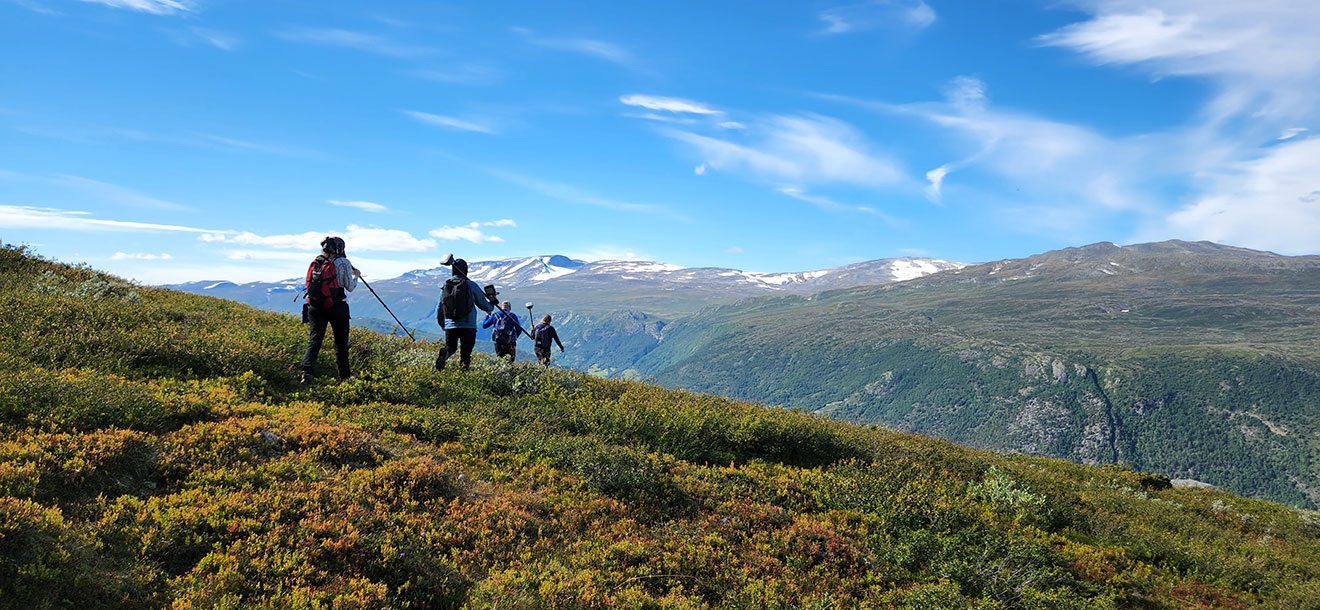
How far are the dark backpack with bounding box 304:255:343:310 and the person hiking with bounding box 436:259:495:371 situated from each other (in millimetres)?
2547

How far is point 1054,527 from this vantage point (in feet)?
35.6

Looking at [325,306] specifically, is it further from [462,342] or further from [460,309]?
[462,342]

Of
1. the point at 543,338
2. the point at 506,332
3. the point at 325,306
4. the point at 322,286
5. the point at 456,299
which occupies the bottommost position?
the point at 543,338

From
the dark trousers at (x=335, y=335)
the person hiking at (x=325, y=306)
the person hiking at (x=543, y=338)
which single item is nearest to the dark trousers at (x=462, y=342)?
the dark trousers at (x=335, y=335)

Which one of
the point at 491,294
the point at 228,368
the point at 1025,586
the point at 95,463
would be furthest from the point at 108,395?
the point at 1025,586

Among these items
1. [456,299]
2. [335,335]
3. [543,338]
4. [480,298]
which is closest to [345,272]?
[335,335]

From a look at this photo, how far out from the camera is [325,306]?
1147cm

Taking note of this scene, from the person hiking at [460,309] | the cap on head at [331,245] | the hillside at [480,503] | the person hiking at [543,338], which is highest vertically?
the cap on head at [331,245]

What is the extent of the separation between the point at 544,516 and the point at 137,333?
29.6ft

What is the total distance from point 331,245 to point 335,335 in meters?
1.79

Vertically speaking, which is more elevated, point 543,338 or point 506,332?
point 506,332

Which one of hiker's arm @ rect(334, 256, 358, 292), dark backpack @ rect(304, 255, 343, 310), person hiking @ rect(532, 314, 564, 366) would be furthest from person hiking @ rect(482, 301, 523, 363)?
dark backpack @ rect(304, 255, 343, 310)

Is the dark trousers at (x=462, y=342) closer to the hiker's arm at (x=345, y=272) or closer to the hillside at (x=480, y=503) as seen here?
the hillside at (x=480, y=503)

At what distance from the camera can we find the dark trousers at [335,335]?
37.1 feet
